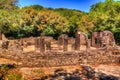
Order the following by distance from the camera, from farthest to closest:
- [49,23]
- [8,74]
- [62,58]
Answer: [49,23]
[62,58]
[8,74]

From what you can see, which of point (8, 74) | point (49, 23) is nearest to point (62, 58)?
point (8, 74)

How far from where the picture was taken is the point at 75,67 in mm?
26891

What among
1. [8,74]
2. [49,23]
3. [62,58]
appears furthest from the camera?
[49,23]

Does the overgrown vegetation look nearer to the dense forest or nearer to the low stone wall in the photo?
the low stone wall

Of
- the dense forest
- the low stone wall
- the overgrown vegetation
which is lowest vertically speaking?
the overgrown vegetation

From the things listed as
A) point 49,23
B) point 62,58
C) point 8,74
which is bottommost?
point 8,74

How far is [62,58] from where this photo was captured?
2716 centimetres

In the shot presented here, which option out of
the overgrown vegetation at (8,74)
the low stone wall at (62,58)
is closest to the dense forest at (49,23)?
the low stone wall at (62,58)

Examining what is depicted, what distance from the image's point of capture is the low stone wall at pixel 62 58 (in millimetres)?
26359

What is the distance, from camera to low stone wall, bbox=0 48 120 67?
2636 cm

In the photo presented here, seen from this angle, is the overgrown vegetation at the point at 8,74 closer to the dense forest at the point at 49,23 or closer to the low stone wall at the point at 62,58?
the low stone wall at the point at 62,58

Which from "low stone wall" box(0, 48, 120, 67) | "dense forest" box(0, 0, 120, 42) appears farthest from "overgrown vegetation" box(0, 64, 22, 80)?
"dense forest" box(0, 0, 120, 42)

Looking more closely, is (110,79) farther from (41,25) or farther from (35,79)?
(41,25)

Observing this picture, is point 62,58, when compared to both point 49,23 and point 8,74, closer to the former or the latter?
point 8,74
